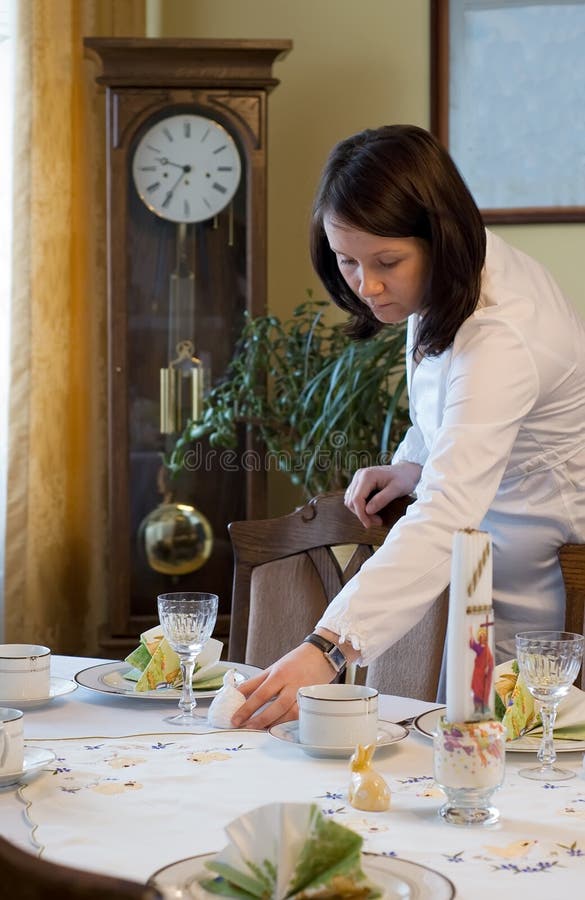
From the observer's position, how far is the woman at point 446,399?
1369 millimetres

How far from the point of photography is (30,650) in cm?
139

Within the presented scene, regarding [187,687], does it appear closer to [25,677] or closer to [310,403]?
[25,677]

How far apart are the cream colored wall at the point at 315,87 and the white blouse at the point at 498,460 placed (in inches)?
65.9

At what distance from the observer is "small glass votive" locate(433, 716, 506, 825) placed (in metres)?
0.93

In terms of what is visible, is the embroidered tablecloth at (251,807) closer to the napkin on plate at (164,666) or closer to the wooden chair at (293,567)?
the napkin on plate at (164,666)

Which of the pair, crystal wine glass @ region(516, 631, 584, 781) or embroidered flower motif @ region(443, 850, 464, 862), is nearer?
embroidered flower motif @ region(443, 850, 464, 862)

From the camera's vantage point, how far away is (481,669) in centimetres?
91

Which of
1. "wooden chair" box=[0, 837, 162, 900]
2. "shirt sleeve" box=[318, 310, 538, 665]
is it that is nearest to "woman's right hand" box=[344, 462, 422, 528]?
"shirt sleeve" box=[318, 310, 538, 665]

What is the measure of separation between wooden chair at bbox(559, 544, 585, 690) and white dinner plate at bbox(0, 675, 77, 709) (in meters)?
0.65

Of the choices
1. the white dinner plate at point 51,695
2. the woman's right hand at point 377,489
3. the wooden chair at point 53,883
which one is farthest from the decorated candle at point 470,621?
the woman's right hand at point 377,489

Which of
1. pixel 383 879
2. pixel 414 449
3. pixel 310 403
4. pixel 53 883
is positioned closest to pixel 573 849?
pixel 383 879

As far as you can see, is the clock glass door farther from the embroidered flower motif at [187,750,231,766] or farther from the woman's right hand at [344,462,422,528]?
the embroidered flower motif at [187,750,231,766]

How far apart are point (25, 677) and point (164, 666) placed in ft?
0.53

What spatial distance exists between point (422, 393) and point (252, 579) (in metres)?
0.38
